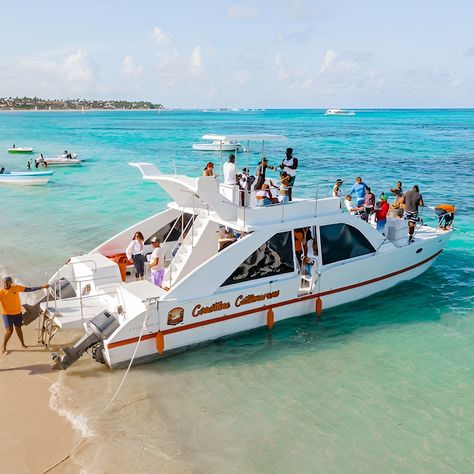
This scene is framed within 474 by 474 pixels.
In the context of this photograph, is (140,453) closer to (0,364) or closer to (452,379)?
(0,364)

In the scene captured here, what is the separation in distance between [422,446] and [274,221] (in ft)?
16.1

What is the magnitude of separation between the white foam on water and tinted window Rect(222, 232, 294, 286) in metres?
3.38

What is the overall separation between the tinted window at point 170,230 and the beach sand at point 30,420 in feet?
12.0

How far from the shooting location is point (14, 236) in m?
17.8

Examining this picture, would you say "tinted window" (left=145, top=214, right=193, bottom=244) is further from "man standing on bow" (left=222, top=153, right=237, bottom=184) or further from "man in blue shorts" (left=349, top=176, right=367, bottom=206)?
"man in blue shorts" (left=349, top=176, right=367, bottom=206)

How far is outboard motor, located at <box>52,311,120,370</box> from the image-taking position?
8.39 m

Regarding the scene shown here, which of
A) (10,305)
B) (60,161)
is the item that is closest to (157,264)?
(10,305)

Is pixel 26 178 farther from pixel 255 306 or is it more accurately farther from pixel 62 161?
pixel 255 306

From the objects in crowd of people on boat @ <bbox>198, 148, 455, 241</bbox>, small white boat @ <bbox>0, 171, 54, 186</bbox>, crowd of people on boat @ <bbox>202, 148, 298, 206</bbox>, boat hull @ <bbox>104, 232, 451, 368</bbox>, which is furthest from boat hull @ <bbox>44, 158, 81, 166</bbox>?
boat hull @ <bbox>104, 232, 451, 368</bbox>

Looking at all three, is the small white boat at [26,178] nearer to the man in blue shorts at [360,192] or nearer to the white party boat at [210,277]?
the white party boat at [210,277]

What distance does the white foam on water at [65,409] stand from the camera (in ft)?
23.4

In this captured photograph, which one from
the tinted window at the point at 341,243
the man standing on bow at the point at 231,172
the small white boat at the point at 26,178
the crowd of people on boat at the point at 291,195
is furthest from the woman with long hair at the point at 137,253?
the small white boat at the point at 26,178

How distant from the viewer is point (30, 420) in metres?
7.23

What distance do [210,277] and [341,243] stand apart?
347cm
